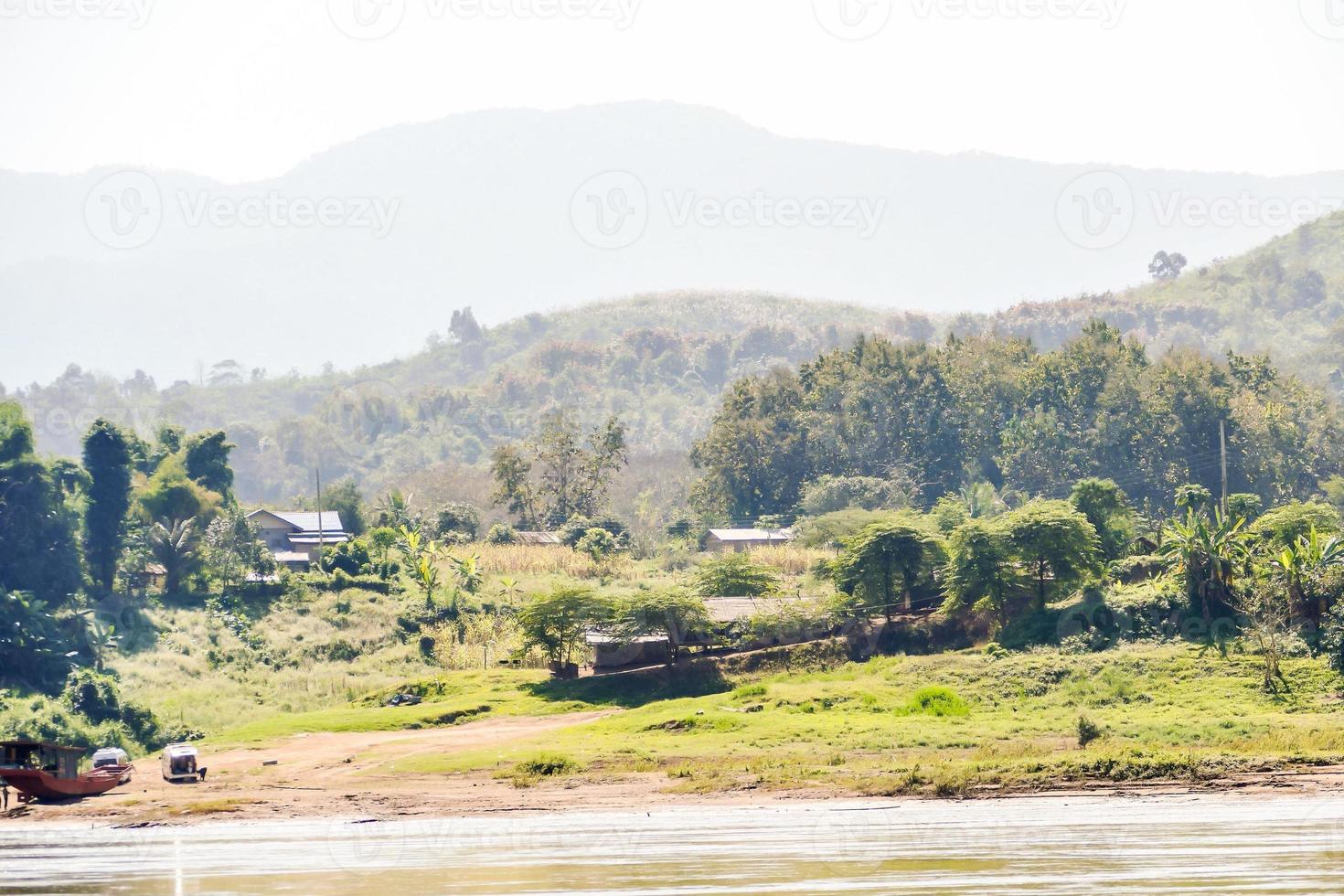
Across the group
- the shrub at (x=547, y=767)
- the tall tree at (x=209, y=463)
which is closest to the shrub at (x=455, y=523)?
the tall tree at (x=209, y=463)

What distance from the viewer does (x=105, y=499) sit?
81.9m

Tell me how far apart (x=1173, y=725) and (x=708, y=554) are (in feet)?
186

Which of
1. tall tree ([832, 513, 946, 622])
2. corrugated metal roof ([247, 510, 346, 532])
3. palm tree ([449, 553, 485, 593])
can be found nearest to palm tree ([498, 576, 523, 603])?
palm tree ([449, 553, 485, 593])

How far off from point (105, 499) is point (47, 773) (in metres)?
38.9

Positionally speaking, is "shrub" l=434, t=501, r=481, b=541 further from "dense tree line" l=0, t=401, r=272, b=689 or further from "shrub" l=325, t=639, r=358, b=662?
"shrub" l=325, t=639, r=358, b=662

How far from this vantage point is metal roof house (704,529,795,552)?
10306 centimetres

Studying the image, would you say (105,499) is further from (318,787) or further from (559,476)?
(559,476)

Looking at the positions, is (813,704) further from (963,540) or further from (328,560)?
(328,560)

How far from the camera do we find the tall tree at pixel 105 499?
81500 mm

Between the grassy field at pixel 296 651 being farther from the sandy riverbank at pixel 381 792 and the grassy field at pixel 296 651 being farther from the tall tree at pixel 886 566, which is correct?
the sandy riverbank at pixel 381 792

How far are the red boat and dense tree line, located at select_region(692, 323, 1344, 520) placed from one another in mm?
68646

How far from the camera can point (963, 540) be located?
62.9 metres

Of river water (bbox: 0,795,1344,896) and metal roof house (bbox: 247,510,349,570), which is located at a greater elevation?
metal roof house (bbox: 247,510,349,570)

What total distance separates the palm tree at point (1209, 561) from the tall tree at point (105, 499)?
5182 cm
